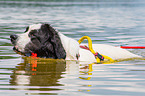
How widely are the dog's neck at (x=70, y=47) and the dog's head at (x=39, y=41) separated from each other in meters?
0.08

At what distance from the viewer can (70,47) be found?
8.22 metres

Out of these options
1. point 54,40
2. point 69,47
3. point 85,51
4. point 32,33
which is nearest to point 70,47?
point 69,47

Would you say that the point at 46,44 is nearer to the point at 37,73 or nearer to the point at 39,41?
the point at 39,41

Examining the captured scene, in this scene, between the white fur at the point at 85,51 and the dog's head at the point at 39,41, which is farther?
the white fur at the point at 85,51

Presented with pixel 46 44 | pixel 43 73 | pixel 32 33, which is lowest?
pixel 43 73

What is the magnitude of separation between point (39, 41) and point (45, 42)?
0.13 m

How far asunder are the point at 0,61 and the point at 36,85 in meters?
3.14

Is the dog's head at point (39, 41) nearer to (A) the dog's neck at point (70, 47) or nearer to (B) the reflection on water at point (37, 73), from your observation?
(A) the dog's neck at point (70, 47)

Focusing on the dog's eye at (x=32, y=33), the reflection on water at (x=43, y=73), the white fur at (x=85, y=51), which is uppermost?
the dog's eye at (x=32, y=33)

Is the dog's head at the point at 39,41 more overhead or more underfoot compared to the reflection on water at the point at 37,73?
more overhead

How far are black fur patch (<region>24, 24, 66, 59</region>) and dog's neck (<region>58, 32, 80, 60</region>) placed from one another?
9 centimetres

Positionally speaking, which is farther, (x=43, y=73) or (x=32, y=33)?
(x=32, y=33)

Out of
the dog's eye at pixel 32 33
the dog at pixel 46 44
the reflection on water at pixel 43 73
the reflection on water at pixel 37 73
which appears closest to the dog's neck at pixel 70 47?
the dog at pixel 46 44

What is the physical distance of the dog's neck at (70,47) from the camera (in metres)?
8.22
